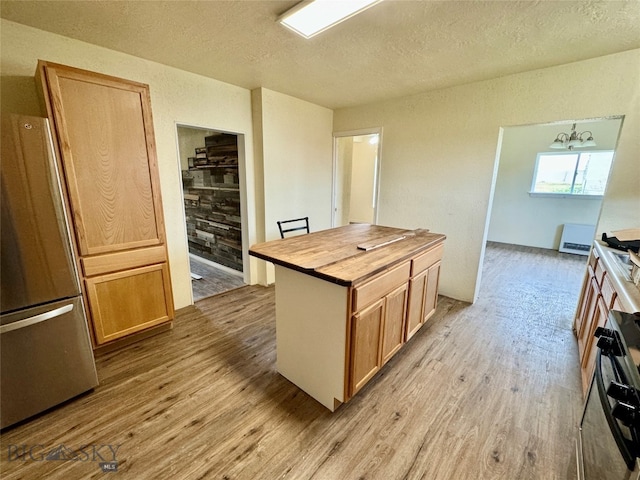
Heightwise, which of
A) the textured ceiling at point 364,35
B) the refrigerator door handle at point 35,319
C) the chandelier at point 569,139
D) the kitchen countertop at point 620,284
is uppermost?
the textured ceiling at point 364,35

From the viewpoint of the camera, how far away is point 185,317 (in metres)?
2.85

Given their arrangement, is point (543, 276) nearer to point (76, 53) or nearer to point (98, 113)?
point (98, 113)

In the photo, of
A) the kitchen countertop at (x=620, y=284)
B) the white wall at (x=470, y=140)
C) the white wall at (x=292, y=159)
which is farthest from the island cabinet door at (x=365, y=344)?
the white wall at (x=292, y=159)

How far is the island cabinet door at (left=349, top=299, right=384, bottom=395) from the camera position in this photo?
157 cm

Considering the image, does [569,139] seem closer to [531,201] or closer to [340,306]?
[531,201]

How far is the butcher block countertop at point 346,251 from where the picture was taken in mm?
1551

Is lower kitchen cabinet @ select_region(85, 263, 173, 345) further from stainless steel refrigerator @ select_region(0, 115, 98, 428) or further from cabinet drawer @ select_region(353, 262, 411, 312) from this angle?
cabinet drawer @ select_region(353, 262, 411, 312)

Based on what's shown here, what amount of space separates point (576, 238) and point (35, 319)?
7.64 meters

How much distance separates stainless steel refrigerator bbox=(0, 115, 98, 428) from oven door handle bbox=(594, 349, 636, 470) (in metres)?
2.59

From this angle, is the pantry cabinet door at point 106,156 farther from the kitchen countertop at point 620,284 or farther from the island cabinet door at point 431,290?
the kitchen countertop at point 620,284

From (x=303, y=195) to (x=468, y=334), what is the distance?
268 centimetres

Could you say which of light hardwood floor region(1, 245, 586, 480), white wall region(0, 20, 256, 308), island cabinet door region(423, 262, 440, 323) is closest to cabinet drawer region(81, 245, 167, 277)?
white wall region(0, 20, 256, 308)

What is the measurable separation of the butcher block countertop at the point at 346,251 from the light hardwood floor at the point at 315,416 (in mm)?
928

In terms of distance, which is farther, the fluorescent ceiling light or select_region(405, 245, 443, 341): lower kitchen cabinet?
select_region(405, 245, 443, 341): lower kitchen cabinet
